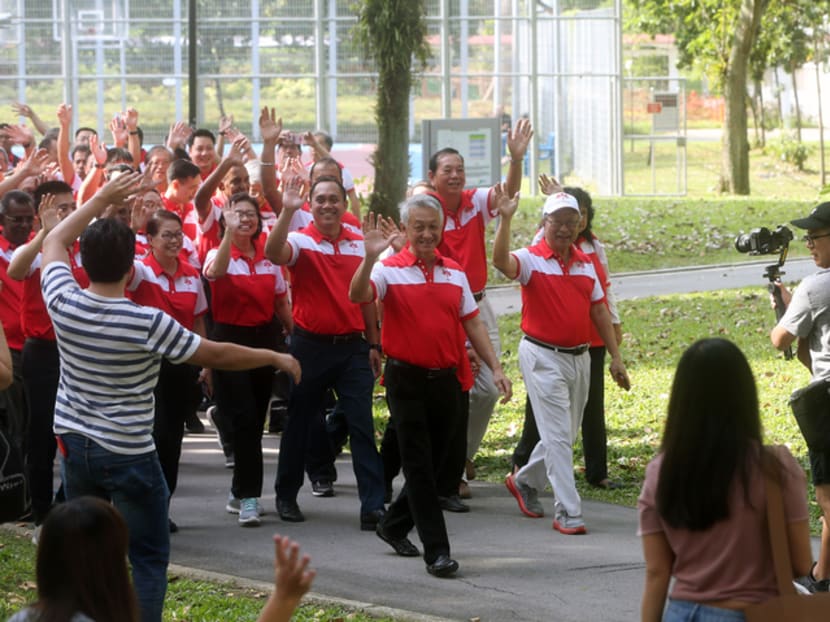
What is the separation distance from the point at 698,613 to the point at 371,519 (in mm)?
4706

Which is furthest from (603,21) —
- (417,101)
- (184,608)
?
(184,608)

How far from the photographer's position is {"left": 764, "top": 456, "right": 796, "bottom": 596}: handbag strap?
4125 millimetres

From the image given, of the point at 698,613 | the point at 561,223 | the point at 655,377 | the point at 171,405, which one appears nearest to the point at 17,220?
the point at 171,405

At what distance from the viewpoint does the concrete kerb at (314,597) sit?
6.93 meters

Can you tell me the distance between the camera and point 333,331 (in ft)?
28.8

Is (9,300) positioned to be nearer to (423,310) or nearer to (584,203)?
(423,310)

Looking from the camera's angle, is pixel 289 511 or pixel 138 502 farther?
pixel 289 511

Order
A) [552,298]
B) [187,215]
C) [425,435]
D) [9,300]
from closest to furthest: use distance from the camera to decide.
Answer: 1. [425,435]
2. [9,300]
3. [552,298]
4. [187,215]

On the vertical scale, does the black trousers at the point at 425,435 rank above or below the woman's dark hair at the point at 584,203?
below

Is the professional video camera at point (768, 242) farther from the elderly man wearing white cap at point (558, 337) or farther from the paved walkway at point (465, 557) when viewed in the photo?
the paved walkway at point (465, 557)

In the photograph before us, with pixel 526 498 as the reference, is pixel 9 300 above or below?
above

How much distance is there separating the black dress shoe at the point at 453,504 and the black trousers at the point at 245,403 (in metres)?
1.25

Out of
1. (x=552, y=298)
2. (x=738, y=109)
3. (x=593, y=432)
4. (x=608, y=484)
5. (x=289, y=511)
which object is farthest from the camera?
(x=738, y=109)

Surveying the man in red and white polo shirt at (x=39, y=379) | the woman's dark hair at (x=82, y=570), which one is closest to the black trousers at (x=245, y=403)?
the man in red and white polo shirt at (x=39, y=379)
